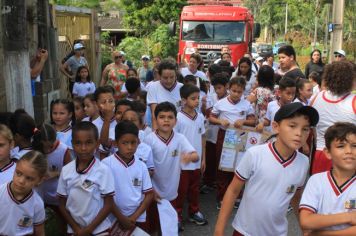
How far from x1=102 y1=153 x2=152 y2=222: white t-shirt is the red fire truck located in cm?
1153

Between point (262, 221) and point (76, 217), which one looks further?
point (76, 217)

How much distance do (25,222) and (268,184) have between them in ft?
5.31

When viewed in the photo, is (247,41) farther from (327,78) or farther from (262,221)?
(262,221)

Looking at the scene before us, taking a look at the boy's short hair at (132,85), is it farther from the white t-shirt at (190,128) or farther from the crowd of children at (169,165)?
the white t-shirt at (190,128)

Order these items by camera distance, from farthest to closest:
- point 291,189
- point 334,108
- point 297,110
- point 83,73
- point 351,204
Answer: point 83,73 → point 334,108 → point 291,189 → point 297,110 → point 351,204

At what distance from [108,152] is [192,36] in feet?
37.9

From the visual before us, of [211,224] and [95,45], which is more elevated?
[95,45]

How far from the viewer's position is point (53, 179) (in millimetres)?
3848

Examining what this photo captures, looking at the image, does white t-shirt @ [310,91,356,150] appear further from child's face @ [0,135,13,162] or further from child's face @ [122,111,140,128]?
child's face @ [0,135,13,162]

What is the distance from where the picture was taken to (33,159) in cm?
306

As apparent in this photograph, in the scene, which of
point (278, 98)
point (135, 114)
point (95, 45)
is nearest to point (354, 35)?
point (95, 45)

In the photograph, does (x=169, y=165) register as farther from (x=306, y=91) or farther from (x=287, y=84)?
(x=306, y=91)

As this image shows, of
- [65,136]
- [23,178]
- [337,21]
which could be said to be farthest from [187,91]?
[337,21]

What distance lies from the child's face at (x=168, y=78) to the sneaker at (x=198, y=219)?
5.29 feet
